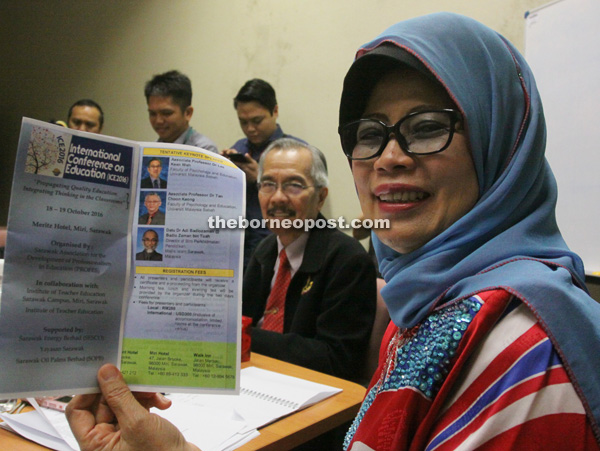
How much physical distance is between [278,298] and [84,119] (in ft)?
8.38

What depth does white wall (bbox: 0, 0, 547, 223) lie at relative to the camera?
3.08 meters

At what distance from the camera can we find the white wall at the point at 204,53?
308cm

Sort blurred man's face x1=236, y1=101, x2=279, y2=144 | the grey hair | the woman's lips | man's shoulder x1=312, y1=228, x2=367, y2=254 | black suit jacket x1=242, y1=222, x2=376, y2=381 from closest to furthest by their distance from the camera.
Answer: the woman's lips
black suit jacket x1=242, y1=222, x2=376, y2=381
man's shoulder x1=312, y1=228, x2=367, y2=254
the grey hair
blurred man's face x1=236, y1=101, x2=279, y2=144

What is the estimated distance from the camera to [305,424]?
102 cm

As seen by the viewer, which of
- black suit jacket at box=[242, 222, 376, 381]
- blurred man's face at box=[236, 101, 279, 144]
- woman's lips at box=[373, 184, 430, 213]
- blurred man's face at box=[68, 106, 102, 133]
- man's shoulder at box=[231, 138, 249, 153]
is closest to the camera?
woman's lips at box=[373, 184, 430, 213]

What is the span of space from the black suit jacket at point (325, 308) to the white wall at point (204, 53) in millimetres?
1213

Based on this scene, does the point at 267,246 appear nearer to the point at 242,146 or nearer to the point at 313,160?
the point at 313,160

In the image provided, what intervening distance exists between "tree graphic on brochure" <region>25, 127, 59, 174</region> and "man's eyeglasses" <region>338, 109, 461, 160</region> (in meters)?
0.52

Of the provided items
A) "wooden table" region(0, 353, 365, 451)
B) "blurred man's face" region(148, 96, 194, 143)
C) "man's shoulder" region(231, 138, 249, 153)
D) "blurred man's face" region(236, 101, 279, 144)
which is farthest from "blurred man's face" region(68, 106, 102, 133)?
"wooden table" region(0, 353, 365, 451)

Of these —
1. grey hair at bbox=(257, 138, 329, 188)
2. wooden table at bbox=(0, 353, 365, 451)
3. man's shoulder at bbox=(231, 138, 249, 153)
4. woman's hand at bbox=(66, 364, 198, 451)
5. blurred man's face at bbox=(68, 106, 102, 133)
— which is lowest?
wooden table at bbox=(0, 353, 365, 451)

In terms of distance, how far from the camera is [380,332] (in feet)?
5.55

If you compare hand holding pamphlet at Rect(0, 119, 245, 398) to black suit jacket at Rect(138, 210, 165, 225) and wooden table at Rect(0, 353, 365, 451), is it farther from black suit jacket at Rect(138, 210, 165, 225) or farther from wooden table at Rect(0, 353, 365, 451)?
wooden table at Rect(0, 353, 365, 451)

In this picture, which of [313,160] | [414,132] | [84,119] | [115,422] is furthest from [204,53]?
[115,422]

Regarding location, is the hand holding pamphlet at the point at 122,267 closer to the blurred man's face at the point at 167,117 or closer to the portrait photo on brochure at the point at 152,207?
the portrait photo on brochure at the point at 152,207
